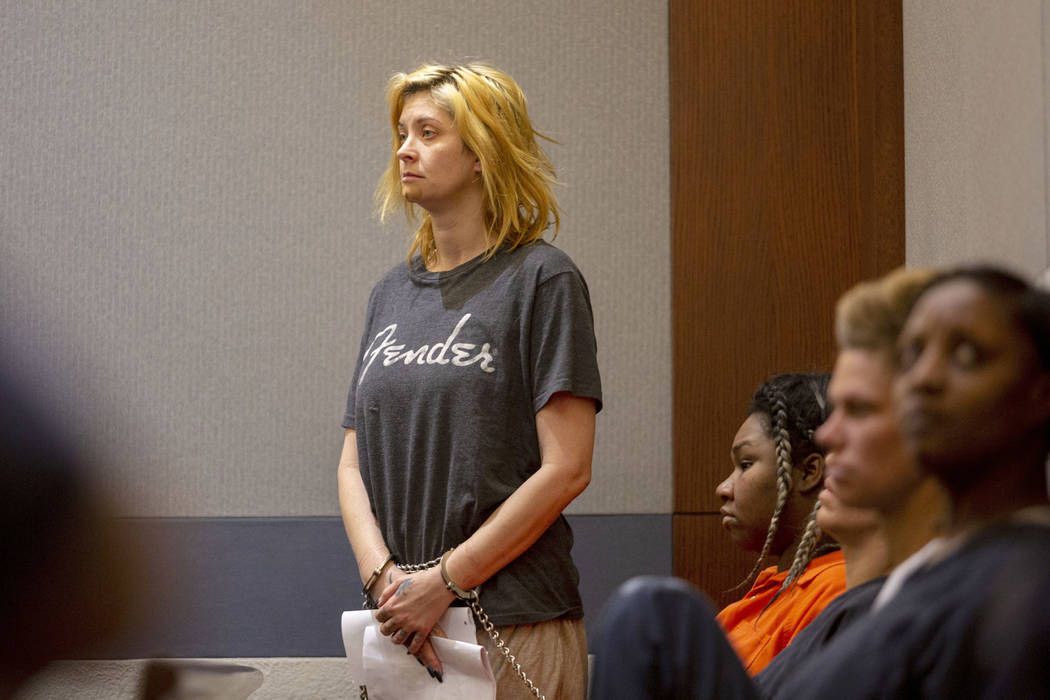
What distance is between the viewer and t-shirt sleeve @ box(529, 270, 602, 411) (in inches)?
68.7

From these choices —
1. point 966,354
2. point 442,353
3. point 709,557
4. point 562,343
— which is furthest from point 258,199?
point 966,354

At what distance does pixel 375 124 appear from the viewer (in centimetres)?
275

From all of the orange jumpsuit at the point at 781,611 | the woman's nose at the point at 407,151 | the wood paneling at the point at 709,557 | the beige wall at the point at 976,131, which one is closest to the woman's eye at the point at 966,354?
the beige wall at the point at 976,131

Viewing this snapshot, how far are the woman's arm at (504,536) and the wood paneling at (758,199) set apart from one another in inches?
37.4

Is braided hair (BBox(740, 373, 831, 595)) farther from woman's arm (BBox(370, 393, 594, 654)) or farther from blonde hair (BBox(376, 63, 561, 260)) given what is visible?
blonde hair (BBox(376, 63, 561, 260))

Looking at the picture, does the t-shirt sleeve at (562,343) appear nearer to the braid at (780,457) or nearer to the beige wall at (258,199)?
the braid at (780,457)

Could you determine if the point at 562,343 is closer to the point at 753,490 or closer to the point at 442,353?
the point at 442,353

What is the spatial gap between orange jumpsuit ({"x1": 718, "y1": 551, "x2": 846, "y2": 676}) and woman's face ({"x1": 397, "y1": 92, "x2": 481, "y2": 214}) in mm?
813

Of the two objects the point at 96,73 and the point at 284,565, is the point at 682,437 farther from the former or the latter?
the point at 96,73

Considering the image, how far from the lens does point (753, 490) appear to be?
1911mm

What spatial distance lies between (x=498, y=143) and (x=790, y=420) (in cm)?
68

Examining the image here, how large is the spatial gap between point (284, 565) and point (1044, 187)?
6.00 feet

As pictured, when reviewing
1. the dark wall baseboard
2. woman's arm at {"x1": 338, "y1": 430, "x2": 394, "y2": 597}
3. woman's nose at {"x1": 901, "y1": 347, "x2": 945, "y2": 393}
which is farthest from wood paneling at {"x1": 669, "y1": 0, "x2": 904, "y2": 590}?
woman's nose at {"x1": 901, "y1": 347, "x2": 945, "y2": 393}

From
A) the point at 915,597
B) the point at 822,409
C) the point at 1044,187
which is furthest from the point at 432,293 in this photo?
the point at 915,597
